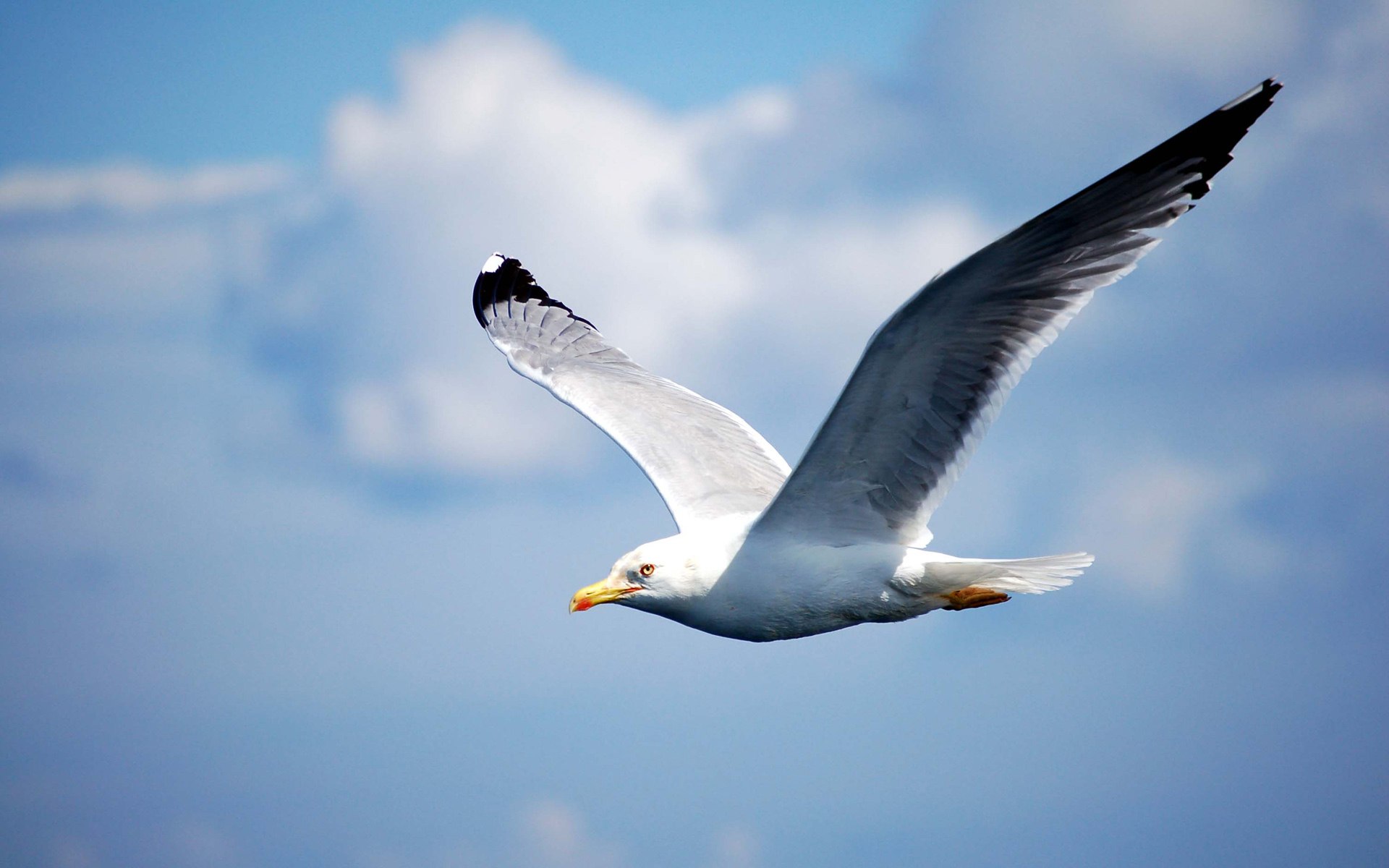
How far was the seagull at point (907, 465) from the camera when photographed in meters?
6.41

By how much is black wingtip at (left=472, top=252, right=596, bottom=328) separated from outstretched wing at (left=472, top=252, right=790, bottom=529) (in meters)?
0.01

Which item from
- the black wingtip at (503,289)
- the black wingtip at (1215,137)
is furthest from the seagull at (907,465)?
the black wingtip at (503,289)

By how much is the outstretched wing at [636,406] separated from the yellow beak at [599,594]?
0.86 metres

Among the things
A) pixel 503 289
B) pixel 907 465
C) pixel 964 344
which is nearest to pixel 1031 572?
pixel 907 465

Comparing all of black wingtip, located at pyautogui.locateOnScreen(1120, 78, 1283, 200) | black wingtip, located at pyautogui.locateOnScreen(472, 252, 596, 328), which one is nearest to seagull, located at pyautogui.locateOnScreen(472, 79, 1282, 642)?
black wingtip, located at pyautogui.locateOnScreen(1120, 78, 1283, 200)

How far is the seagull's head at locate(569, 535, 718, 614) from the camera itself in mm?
7770

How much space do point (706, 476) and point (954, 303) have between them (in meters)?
3.32

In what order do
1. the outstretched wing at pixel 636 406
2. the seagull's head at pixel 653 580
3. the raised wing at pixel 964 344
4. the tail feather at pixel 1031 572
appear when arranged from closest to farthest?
the raised wing at pixel 964 344 < the tail feather at pixel 1031 572 < the seagull's head at pixel 653 580 < the outstretched wing at pixel 636 406

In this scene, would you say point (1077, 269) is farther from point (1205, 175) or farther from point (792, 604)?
point (792, 604)

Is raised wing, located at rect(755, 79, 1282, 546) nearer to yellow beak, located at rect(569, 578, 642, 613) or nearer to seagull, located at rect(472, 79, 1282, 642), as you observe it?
seagull, located at rect(472, 79, 1282, 642)

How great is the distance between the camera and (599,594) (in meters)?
7.90

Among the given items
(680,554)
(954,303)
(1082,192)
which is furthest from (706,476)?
(1082,192)

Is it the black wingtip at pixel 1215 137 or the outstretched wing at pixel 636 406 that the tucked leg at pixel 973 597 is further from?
the black wingtip at pixel 1215 137

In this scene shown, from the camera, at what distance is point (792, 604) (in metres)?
7.65
